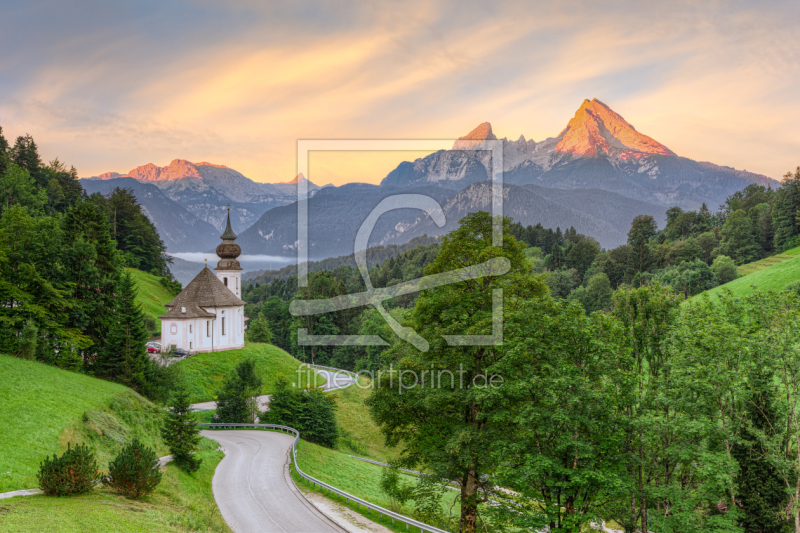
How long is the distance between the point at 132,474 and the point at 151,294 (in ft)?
225

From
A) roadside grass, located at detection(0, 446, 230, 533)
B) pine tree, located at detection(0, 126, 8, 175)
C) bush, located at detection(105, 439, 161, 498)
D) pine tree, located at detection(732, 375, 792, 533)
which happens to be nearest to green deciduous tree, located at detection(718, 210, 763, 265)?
pine tree, located at detection(732, 375, 792, 533)

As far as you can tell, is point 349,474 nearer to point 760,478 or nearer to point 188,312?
point 760,478

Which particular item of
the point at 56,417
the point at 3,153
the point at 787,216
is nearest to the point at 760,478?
the point at 56,417

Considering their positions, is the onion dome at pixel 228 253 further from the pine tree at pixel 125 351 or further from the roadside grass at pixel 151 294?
the pine tree at pixel 125 351

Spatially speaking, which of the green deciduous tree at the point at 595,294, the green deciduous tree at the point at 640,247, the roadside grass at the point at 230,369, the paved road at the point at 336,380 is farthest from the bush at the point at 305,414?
the green deciduous tree at the point at 640,247

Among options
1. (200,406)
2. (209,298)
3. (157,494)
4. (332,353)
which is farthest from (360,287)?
(157,494)

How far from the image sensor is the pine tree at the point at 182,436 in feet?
79.9

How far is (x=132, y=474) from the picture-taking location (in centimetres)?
1753

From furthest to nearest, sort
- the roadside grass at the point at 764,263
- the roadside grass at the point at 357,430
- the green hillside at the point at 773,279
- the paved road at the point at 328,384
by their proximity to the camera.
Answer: the roadside grass at the point at 764,263 → the green hillside at the point at 773,279 → the paved road at the point at 328,384 → the roadside grass at the point at 357,430

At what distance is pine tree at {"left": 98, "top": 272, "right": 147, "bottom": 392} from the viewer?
120 ft

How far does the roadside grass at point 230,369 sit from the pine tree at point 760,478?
37.2 meters

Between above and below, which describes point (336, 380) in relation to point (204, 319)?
below

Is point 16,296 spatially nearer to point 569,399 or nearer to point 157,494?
point 157,494

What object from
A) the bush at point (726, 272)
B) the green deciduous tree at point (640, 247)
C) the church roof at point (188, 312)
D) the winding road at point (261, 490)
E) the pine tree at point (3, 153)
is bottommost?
the winding road at point (261, 490)
